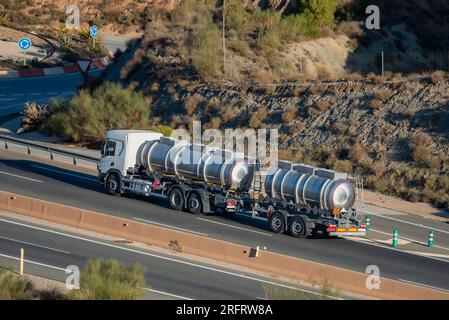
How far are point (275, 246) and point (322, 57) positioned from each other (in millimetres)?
29182

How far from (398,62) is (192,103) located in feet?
41.5

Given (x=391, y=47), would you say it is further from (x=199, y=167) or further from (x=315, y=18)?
(x=199, y=167)

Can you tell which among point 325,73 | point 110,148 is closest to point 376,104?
point 325,73

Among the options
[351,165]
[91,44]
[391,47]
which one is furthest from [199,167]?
[91,44]

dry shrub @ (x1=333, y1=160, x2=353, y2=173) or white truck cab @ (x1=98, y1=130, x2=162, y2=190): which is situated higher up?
white truck cab @ (x1=98, y1=130, x2=162, y2=190)

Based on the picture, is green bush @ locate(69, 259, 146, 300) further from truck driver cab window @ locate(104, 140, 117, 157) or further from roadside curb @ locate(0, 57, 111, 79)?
roadside curb @ locate(0, 57, 111, 79)

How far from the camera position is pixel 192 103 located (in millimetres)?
53375

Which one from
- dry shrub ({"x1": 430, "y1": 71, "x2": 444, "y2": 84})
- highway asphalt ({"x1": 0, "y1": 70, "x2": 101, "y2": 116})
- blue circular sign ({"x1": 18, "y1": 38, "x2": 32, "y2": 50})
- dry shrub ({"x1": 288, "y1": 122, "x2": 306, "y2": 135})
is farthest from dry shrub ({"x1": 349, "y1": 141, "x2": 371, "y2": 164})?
blue circular sign ({"x1": 18, "y1": 38, "x2": 32, "y2": 50})

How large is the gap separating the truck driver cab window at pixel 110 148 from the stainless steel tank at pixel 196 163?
4.17ft

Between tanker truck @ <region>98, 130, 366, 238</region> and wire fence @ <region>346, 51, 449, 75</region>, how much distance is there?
22918 millimetres

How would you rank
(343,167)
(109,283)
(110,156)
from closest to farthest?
(109,283)
(110,156)
(343,167)

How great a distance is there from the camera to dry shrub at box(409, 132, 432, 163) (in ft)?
143

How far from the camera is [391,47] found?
200ft

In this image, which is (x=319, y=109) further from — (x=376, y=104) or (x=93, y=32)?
(x=93, y=32)
